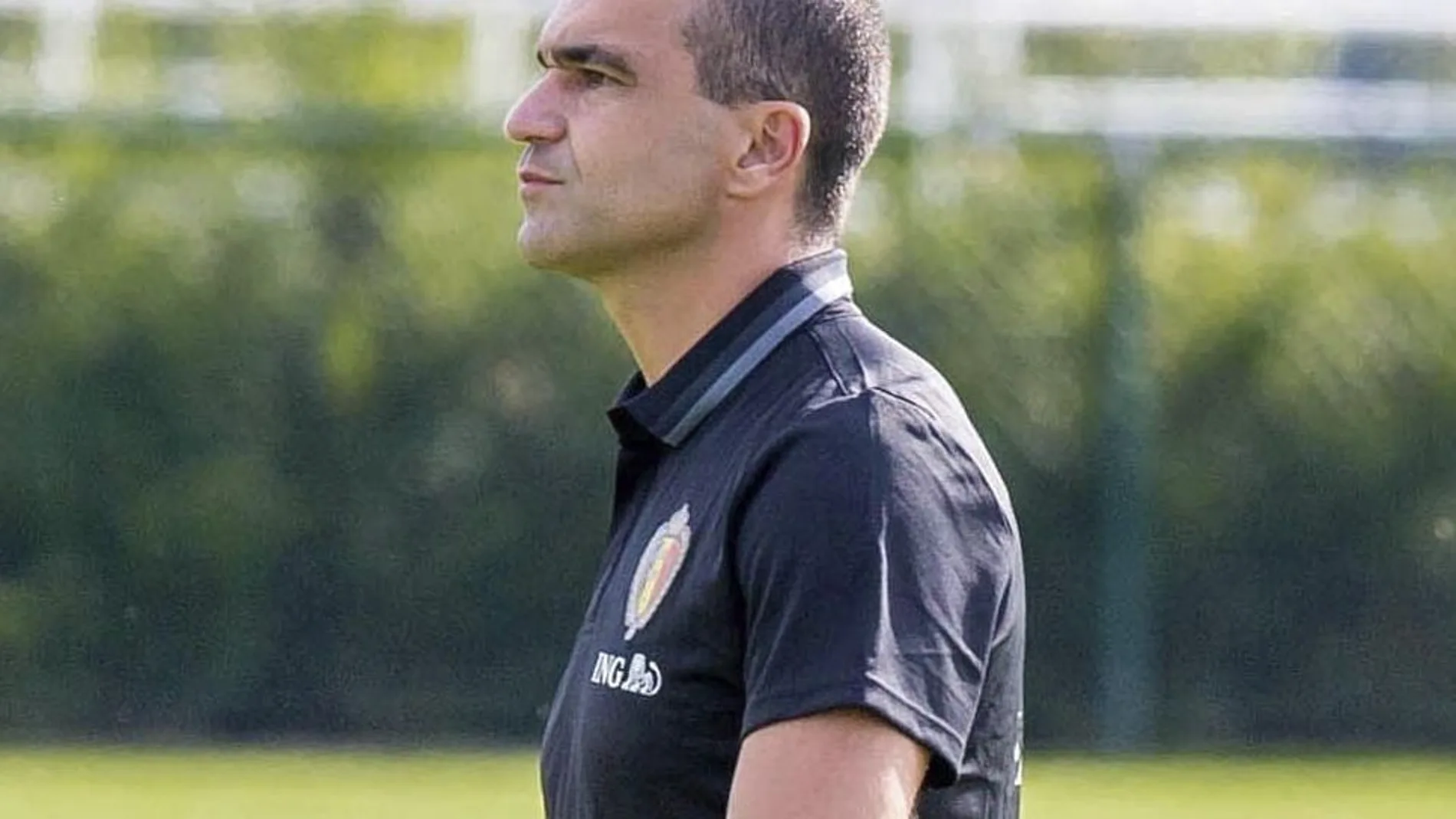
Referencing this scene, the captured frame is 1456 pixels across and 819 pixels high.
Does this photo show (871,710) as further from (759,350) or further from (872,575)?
(759,350)

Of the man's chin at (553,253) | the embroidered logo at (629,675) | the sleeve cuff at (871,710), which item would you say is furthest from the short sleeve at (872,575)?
the man's chin at (553,253)

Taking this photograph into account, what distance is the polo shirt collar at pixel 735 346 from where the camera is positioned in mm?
3111

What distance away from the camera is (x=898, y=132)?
555 inches

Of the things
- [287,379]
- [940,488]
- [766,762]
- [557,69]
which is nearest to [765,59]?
[557,69]

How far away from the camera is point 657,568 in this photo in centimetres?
298

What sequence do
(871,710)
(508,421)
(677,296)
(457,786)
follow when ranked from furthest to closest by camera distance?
(508,421) < (457,786) < (677,296) < (871,710)

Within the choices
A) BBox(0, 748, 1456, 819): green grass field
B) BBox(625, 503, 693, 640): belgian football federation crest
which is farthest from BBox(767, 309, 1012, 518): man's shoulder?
BBox(0, 748, 1456, 819): green grass field

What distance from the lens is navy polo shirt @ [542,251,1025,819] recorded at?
2.76 m

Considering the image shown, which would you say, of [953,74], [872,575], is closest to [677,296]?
[872,575]

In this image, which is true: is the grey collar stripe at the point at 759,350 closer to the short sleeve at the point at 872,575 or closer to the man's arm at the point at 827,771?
the short sleeve at the point at 872,575

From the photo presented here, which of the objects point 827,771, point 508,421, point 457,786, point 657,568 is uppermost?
point 657,568

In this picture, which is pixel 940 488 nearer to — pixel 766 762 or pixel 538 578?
pixel 766 762

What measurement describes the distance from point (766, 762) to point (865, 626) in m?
0.15

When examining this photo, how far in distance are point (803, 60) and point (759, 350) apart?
0.30 metres
